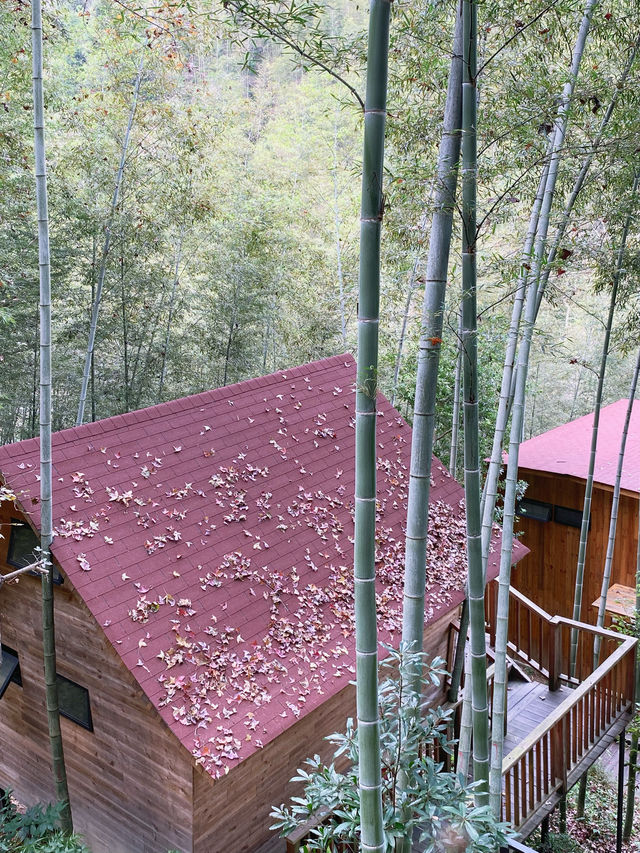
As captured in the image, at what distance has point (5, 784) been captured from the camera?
5.23 metres

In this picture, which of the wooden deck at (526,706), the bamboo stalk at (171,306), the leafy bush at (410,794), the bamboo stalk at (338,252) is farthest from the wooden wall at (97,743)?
the bamboo stalk at (338,252)

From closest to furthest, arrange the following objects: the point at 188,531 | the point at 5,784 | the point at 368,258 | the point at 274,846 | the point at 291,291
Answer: the point at 368,258
the point at 274,846
the point at 188,531
the point at 5,784
the point at 291,291

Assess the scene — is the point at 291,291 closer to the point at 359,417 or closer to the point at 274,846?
the point at 274,846

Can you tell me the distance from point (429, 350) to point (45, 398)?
220 cm

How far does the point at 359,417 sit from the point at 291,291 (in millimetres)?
8687

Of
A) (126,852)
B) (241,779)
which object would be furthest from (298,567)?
(126,852)

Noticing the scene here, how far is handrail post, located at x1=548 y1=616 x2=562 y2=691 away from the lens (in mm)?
5816

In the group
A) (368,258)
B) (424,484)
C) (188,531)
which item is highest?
(368,258)

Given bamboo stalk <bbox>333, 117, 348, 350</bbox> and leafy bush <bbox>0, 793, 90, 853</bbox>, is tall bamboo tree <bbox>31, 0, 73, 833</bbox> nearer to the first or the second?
leafy bush <bbox>0, 793, 90, 853</bbox>

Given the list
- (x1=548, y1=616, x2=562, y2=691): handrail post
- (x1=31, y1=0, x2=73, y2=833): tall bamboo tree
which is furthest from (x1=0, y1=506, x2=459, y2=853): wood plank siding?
(x1=548, y1=616, x2=562, y2=691): handrail post

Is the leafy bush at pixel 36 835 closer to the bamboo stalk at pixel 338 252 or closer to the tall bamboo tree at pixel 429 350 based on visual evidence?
the tall bamboo tree at pixel 429 350

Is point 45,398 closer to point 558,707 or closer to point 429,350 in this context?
point 429,350

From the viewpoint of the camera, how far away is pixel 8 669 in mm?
4809

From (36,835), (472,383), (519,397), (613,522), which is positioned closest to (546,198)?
(519,397)
